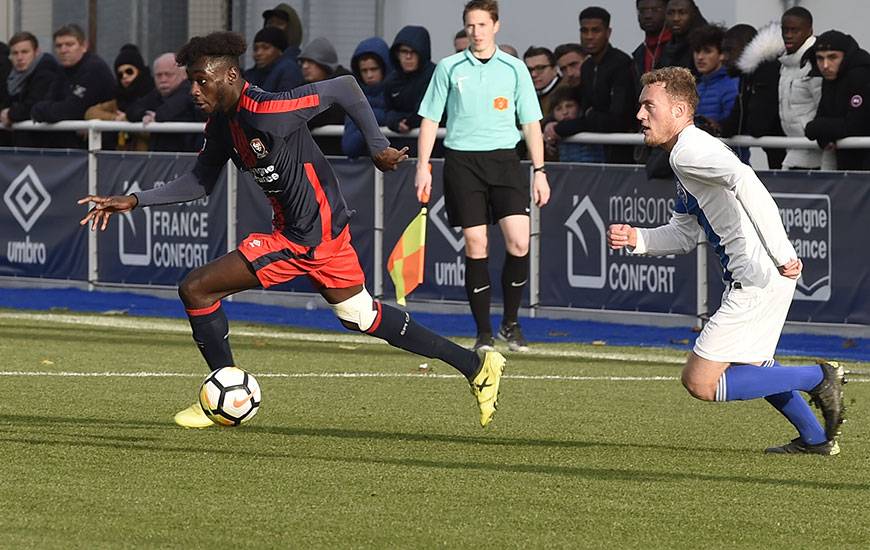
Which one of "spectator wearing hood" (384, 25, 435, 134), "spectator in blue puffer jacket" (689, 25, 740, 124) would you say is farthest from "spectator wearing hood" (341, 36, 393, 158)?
"spectator in blue puffer jacket" (689, 25, 740, 124)

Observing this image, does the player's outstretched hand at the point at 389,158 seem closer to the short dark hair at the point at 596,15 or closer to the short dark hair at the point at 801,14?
the short dark hair at the point at 801,14

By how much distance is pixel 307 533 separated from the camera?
19.8 ft

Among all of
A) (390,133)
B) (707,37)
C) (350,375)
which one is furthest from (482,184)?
(390,133)

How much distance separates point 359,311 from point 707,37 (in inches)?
221

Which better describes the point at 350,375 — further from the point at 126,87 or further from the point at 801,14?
the point at 126,87

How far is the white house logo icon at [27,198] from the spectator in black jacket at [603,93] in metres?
4.97

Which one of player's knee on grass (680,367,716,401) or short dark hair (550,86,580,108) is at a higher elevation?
short dark hair (550,86,580,108)

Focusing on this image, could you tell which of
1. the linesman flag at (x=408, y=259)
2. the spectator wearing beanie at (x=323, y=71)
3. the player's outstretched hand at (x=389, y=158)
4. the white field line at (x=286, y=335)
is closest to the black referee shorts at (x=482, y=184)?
the linesman flag at (x=408, y=259)

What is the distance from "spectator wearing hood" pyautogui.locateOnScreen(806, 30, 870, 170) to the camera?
13.0m

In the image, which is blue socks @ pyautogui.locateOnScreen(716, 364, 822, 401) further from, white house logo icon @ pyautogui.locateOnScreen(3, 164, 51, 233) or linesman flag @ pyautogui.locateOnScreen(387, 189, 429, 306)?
white house logo icon @ pyautogui.locateOnScreen(3, 164, 51, 233)

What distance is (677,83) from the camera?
25.6ft

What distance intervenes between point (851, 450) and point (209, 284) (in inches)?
113

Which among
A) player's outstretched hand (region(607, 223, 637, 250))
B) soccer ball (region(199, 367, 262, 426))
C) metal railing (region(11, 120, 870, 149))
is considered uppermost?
Answer: metal railing (region(11, 120, 870, 149))

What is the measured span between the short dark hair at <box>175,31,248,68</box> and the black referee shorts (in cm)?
415
